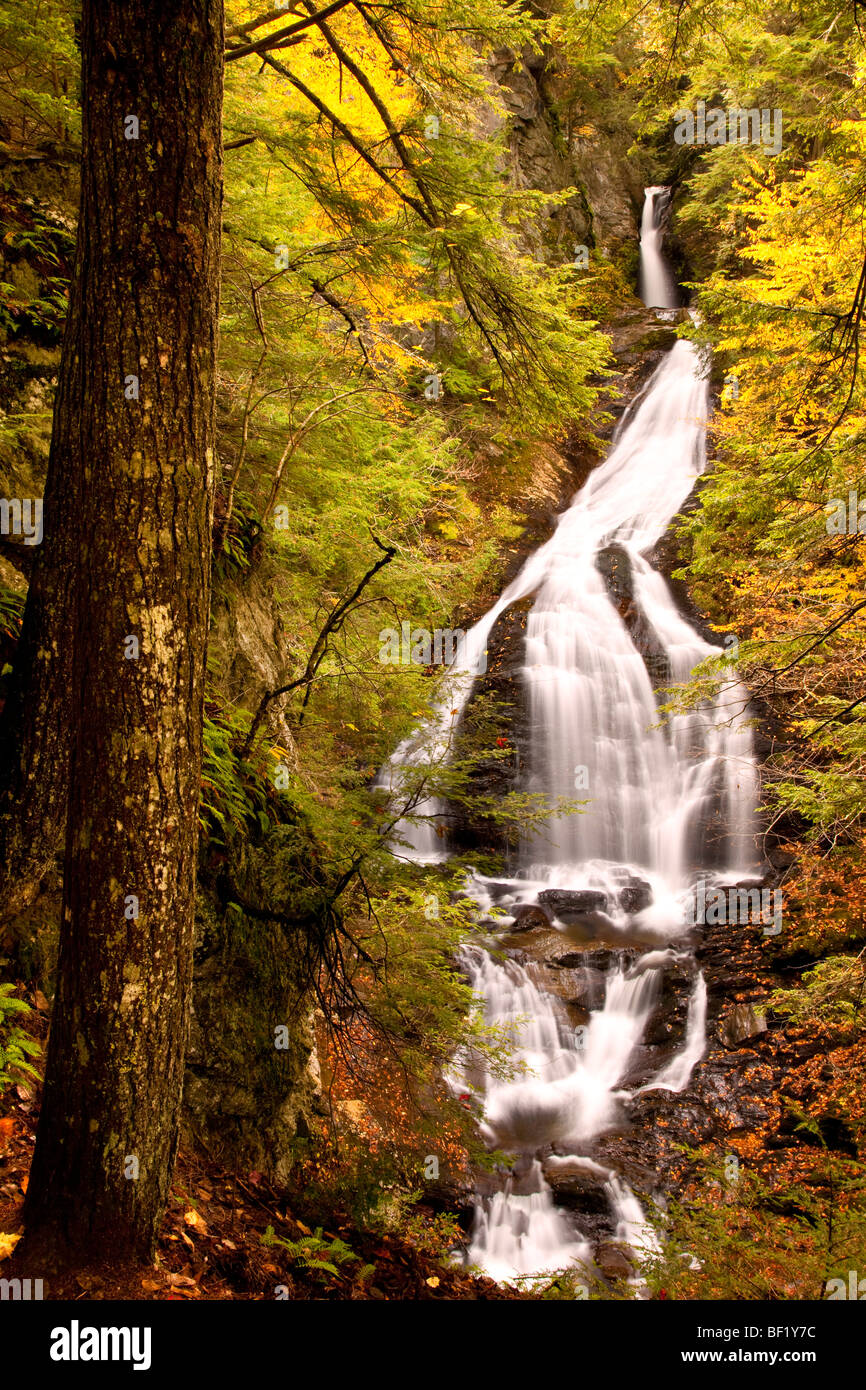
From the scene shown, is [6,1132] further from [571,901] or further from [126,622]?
[571,901]

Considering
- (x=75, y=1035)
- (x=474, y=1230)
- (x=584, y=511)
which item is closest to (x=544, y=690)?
(x=584, y=511)

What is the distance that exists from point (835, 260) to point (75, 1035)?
771 cm

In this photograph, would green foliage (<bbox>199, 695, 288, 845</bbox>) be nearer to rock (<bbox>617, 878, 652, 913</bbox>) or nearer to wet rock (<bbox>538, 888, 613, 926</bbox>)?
wet rock (<bbox>538, 888, 613, 926</bbox>)

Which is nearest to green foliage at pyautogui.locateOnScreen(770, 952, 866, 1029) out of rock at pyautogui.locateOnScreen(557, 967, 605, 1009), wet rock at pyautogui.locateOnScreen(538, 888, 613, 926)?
rock at pyautogui.locateOnScreen(557, 967, 605, 1009)

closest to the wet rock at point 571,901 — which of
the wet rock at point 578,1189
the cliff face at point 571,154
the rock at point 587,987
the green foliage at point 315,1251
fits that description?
the rock at point 587,987

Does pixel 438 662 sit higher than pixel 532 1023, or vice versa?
pixel 438 662

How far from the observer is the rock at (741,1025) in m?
8.38

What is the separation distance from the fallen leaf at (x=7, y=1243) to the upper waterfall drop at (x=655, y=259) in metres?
29.4

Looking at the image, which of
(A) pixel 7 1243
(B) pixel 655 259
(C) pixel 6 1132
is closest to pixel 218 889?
(C) pixel 6 1132

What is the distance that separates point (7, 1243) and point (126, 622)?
186 centimetres
